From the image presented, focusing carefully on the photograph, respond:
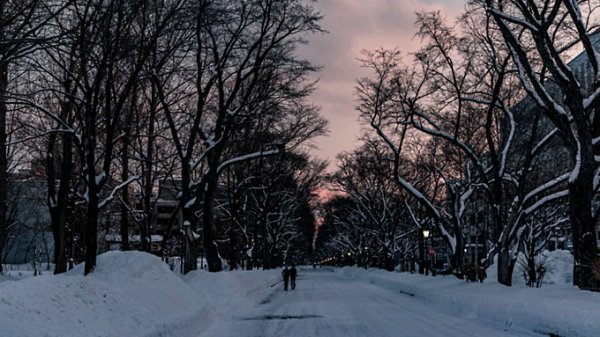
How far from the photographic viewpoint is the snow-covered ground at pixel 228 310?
10.6 m

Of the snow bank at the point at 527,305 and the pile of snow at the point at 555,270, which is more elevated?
the pile of snow at the point at 555,270

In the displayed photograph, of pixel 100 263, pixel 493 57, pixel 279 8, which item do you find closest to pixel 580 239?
pixel 493 57

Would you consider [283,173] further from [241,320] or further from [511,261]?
[241,320]

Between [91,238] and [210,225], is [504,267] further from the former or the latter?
[91,238]

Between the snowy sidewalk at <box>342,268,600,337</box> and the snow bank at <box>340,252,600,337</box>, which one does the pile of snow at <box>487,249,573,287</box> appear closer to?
the snow bank at <box>340,252,600,337</box>

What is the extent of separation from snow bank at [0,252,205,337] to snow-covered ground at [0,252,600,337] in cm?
3

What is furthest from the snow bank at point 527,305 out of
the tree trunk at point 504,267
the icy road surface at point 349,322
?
the tree trunk at point 504,267

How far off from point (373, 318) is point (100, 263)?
27.3 ft

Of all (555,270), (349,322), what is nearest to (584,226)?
(349,322)

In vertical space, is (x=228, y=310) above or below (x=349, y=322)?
below

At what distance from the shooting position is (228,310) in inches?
886

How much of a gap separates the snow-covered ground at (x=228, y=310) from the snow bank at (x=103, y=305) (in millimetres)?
27

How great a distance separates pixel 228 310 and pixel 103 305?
1065cm

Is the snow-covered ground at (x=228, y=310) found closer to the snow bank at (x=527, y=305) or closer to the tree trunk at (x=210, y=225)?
the snow bank at (x=527, y=305)
